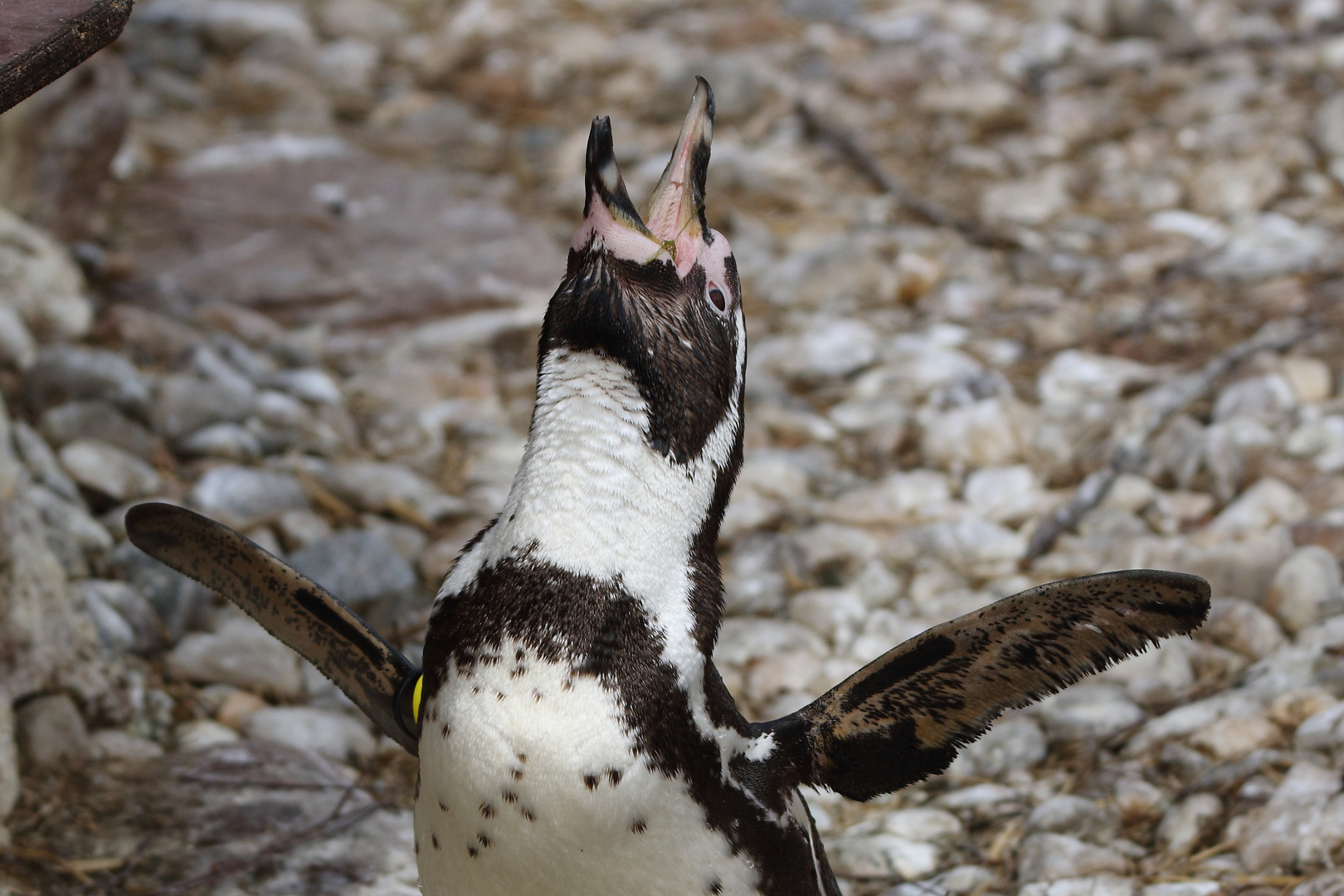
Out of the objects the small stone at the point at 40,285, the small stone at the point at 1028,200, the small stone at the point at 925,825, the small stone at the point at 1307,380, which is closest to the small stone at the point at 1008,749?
the small stone at the point at 925,825

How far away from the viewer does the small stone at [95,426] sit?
12.3 feet

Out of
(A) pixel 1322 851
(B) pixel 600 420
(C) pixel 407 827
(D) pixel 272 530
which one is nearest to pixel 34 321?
(D) pixel 272 530

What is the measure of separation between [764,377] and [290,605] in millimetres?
2914

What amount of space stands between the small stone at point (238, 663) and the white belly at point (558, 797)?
144 cm

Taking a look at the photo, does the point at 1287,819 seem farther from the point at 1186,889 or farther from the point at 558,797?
the point at 558,797

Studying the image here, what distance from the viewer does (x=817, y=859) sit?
2127 mm

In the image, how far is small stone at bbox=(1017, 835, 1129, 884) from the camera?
2691 mm

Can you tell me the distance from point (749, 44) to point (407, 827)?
5403 mm

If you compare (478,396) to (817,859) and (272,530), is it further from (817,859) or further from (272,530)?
(817,859)

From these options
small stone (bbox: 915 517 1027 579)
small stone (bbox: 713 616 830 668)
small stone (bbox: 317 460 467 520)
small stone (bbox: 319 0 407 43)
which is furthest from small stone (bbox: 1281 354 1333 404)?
small stone (bbox: 319 0 407 43)

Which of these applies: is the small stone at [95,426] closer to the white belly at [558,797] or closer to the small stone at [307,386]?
the small stone at [307,386]

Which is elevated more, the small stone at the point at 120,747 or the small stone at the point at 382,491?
the small stone at the point at 382,491

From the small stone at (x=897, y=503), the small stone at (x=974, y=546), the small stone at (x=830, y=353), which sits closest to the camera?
the small stone at (x=974, y=546)

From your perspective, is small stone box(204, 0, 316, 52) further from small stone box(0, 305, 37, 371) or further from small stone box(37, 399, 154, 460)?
small stone box(37, 399, 154, 460)
